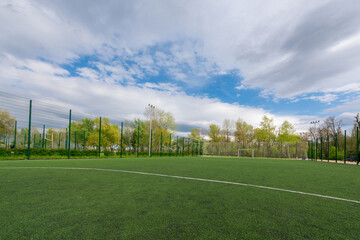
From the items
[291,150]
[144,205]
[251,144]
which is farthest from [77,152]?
[291,150]

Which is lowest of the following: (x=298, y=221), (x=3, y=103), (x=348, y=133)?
(x=298, y=221)

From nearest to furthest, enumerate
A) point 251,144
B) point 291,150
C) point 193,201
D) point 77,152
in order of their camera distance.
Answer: point 193,201
point 77,152
point 291,150
point 251,144

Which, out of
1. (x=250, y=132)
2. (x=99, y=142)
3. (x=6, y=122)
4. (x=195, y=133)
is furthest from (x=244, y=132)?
(x=6, y=122)

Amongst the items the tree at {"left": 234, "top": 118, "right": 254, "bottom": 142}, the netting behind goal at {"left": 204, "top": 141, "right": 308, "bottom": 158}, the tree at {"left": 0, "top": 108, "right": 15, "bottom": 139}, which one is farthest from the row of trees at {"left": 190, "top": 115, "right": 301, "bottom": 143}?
the tree at {"left": 0, "top": 108, "right": 15, "bottom": 139}

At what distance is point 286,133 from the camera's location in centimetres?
3606

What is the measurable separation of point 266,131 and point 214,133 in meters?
11.8

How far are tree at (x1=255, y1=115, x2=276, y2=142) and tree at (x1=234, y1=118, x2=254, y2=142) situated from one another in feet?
7.56

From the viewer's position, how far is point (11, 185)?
9.98 ft

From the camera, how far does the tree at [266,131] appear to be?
37.3 m

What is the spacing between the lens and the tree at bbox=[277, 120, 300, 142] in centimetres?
3575

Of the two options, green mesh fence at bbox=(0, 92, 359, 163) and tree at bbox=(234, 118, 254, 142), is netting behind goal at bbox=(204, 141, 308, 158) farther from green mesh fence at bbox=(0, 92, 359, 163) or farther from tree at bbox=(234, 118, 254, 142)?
tree at bbox=(234, 118, 254, 142)

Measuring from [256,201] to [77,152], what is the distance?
1365cm

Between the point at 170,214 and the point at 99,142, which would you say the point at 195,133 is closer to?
the point at 99,142

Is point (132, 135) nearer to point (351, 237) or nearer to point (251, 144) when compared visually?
point (251, 144)
